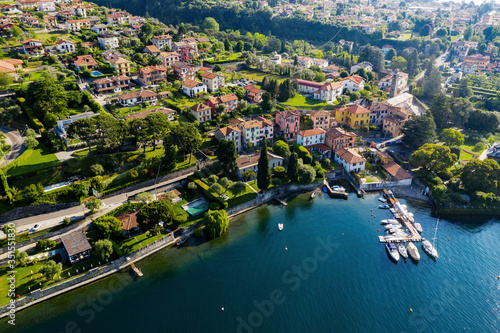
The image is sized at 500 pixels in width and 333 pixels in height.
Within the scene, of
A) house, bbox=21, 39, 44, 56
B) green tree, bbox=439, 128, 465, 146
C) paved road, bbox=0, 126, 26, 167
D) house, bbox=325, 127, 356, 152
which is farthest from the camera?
house, bbox=21, 39, 44, 56

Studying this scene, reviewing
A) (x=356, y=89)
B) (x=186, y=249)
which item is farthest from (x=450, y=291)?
(x=356, y=89)

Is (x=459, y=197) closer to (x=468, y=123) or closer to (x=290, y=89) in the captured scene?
(x=468, y=123)

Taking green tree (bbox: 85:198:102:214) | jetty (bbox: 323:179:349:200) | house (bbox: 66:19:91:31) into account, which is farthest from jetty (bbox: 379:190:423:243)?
house (bbox: 66:19:91:31)

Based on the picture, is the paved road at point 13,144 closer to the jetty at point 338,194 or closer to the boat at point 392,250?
the jetty at point 338,194

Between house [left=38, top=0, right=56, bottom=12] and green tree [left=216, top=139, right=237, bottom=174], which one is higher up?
house [left=38, top=0, right=56, bottom=12]

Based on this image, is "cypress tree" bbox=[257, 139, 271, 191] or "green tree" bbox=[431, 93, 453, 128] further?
"green tree" bbox=[431, 93, 453, 128]

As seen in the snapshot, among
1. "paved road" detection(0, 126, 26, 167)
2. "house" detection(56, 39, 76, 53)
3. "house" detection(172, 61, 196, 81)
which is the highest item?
"house" detection(56, 39, 76, 53)

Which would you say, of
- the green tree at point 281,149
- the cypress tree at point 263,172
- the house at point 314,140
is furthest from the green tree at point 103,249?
the house at point 314,140

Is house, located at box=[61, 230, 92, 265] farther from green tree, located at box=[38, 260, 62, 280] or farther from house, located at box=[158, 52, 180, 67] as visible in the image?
house, located at box=[158, 52, 180, 67]

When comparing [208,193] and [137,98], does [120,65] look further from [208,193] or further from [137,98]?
[208,193]

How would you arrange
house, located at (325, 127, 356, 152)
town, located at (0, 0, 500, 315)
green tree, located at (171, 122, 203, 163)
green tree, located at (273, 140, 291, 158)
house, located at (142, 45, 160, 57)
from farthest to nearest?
house, located at (142, 45, 160, 57), house, located at (325, 127, 356, 152), green tree, located at (273, 140, 291, 158), green tree, located at (171, 122, 203, 163), town, located at (0, 0, 500, 315)
